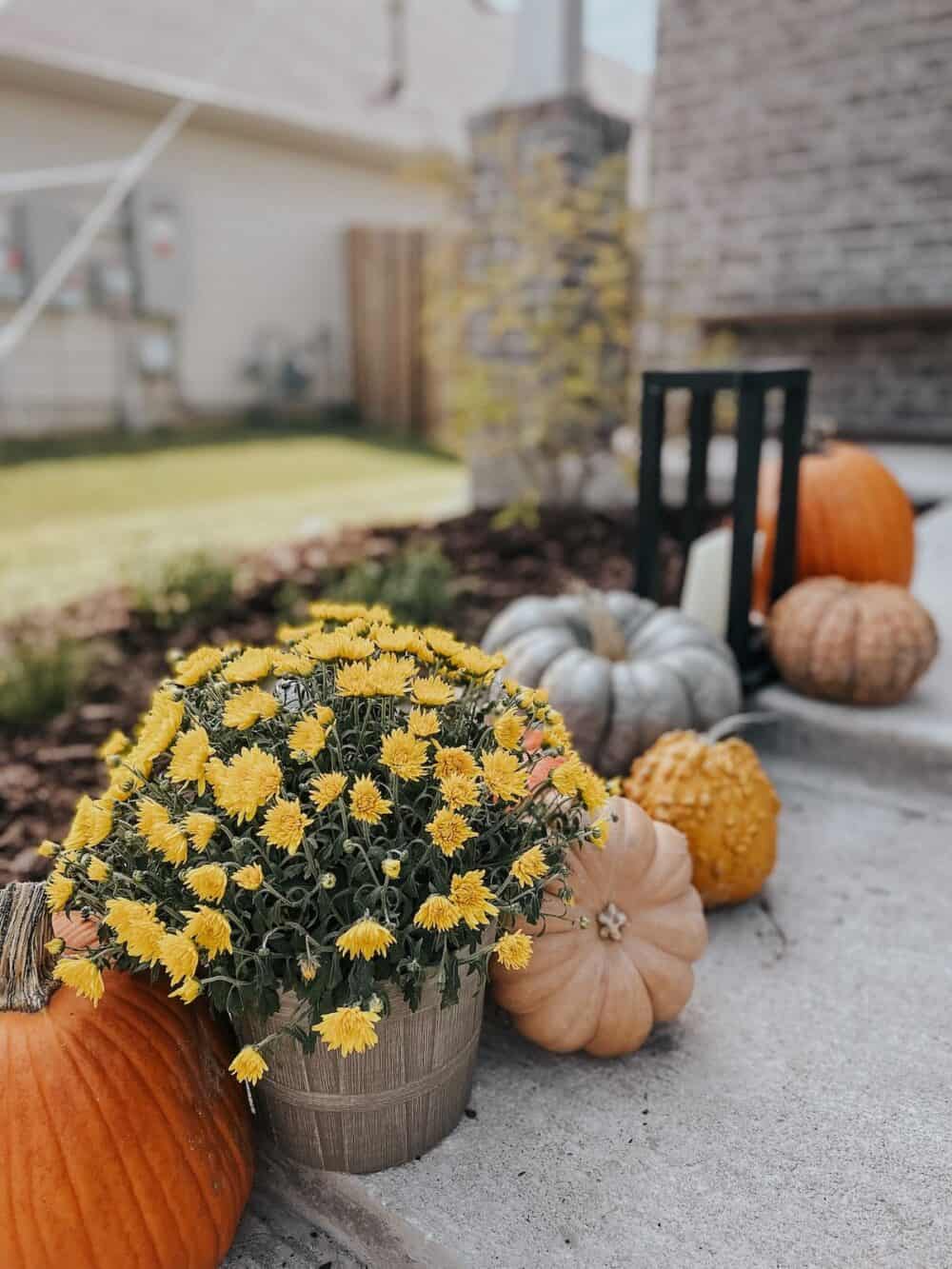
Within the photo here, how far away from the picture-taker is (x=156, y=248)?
8992mm

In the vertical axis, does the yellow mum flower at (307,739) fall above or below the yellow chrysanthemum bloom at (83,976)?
above

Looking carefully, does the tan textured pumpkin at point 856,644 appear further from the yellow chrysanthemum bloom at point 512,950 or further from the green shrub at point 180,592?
the green shrub at point 180,592

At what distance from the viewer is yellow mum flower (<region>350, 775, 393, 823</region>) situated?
3.45ft

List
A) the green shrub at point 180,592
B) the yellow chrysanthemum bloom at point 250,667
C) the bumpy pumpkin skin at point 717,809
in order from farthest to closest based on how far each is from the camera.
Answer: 1. the green shrub at point 180,592
2. the bumpy pumpkin skin at point 717,809
3. the yellow chrysanthemum bloom at point 250,667

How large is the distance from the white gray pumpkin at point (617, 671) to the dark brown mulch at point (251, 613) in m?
0.72

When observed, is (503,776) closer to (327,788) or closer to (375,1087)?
(327,788)

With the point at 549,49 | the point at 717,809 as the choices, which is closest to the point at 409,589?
the point at 717,809

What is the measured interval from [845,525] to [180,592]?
2.06 meters

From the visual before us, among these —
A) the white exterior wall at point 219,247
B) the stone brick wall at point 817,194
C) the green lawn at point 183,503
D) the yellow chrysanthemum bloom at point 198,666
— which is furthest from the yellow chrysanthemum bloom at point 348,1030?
the white exterior wall at point 219,247

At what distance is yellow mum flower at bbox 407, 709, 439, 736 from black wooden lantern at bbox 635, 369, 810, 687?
1428 mm

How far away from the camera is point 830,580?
2473 mm

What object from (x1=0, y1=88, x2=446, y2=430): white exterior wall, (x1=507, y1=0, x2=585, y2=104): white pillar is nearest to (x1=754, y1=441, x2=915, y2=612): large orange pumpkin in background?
(x1=507, y1=0, x2=585, y2=104): white pillar

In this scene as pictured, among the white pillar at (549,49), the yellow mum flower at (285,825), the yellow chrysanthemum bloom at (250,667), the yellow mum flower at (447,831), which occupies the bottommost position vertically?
the yellow mum flower at (447,831)

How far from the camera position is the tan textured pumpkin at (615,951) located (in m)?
1.36
